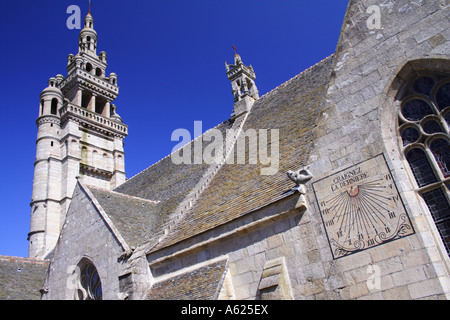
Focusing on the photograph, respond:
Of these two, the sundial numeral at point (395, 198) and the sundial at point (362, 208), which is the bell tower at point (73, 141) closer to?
the sundial at point (362, 208)

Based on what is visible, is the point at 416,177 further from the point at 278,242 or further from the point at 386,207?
the point at 278,242

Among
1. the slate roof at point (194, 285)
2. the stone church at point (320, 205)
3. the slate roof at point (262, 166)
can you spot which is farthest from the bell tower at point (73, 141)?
the slate roof at point (194, 285)

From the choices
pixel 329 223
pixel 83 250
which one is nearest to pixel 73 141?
pixel 83 250

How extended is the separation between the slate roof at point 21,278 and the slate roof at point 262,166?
6516 millimetres

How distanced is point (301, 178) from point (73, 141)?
21401 millimetres

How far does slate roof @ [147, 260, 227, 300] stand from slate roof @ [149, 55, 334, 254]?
996 mm

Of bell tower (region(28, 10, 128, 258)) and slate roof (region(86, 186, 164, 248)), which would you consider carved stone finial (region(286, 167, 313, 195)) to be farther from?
Answer: bell tower (region(28, 10, 128, 258))

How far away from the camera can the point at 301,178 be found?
7.86 metres

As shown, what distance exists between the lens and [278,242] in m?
8.10

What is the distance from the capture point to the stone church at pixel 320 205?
6527 millimetres

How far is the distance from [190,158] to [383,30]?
10833 millimetres

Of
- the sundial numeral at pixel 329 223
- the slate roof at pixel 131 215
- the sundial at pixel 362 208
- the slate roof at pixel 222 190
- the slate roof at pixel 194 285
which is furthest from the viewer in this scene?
the slate roof at pixel 131 215

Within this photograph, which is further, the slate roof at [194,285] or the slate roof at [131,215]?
the slate roof at [131,215]
